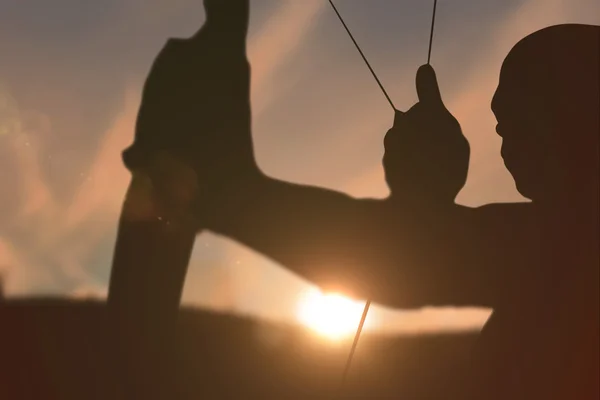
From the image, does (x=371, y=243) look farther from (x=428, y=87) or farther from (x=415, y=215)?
(x=428, y=87)

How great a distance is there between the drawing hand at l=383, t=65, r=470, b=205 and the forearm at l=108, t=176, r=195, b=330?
0.38 m

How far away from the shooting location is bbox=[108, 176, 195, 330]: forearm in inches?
41.0

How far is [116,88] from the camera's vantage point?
1080 mm

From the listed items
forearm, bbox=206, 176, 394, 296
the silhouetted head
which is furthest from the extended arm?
the silhouetted head

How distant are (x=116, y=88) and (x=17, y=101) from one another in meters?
0.17

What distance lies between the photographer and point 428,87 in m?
1.10

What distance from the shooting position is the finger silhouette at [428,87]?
3.61 ft

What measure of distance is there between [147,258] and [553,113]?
2.56 ft

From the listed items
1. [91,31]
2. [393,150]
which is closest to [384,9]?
[393,150]

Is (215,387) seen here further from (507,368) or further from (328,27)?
(328,27)

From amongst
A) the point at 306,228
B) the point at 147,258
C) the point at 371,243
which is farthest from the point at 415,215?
the point at 147,258

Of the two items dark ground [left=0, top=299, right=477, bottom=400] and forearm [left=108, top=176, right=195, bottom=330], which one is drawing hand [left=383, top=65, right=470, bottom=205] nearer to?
dark ground [left=0, top=299, right=477, bottom=400]

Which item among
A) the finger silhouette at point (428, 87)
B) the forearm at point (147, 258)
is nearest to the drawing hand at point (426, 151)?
the finger silhouette at point (428, 87)

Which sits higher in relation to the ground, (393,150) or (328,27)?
(328,27)
